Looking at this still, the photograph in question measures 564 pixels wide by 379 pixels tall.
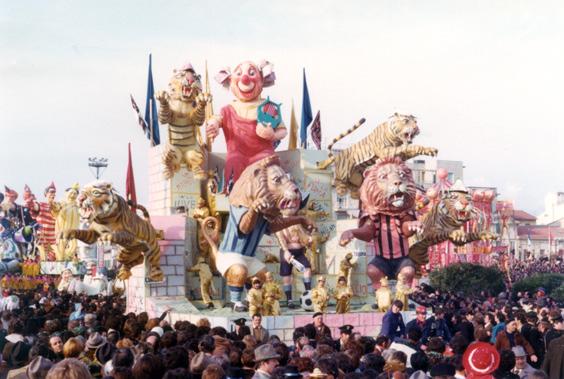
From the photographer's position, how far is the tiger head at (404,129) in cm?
1680

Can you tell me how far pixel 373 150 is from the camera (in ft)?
56.9

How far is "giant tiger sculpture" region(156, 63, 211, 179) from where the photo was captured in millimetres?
16484

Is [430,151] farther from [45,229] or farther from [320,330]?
[45,229]

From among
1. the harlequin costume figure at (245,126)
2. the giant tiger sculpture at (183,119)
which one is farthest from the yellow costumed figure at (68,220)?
the harlequin costume figure at (245,126)

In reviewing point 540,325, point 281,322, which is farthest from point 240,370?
point 281,322

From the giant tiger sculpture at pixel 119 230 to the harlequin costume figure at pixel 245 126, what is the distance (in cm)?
240

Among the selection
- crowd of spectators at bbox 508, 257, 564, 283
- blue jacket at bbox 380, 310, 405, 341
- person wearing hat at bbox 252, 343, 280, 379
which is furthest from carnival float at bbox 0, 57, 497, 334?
crowd of spectators at bbox 508, 257, 564, 283

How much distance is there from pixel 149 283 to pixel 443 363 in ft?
32.2

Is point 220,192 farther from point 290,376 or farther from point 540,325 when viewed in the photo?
point 290,376

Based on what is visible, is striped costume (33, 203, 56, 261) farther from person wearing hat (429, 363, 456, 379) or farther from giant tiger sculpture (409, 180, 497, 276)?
person wearing hat (429, 363, 456, 379)

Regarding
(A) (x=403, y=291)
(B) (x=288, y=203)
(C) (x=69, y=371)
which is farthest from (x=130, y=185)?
(C) (x=69, y=371)

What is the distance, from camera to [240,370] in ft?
22.9

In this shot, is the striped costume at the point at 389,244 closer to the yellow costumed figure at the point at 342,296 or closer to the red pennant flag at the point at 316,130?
the yellow costumed figure at the point at 342,296

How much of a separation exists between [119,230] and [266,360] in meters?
8.61
